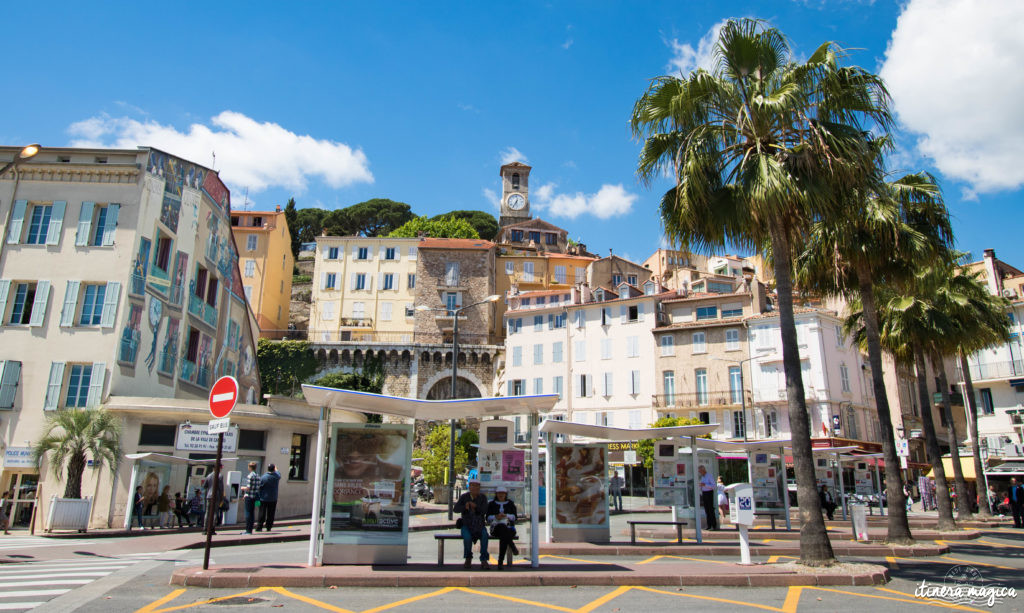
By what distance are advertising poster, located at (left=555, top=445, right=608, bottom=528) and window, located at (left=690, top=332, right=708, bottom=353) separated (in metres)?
33.5

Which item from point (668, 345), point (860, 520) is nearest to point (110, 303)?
point (860, 520)

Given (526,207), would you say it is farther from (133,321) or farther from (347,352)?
(133,321)

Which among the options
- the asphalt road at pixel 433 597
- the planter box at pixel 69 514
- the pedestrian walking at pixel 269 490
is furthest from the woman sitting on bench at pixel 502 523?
the planter box at pixel 69 514

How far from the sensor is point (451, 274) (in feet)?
209

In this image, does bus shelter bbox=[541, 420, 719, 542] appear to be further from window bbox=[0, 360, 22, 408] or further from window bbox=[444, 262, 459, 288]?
window bbox=[444, 262, 459, 288]

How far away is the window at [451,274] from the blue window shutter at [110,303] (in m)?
42.1

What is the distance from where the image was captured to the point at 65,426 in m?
19.2

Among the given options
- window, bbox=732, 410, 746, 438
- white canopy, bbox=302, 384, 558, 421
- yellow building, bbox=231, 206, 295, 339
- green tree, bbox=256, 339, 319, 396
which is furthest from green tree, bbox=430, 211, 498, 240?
white canopy, bbox=302, 384, 558, 421

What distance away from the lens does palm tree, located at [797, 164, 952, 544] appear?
48.3 feet

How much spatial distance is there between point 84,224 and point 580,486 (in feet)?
62.3

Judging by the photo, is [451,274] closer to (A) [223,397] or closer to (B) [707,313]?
(B) [707,313]

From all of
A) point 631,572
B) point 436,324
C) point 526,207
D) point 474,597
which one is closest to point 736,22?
point 631,572

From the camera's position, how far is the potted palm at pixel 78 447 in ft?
62.1

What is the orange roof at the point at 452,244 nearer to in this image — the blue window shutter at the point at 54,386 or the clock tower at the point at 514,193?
the clock tower at the point at 514,193
